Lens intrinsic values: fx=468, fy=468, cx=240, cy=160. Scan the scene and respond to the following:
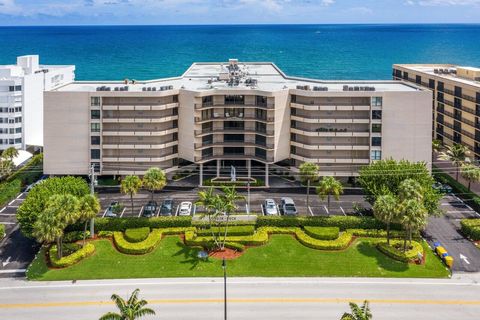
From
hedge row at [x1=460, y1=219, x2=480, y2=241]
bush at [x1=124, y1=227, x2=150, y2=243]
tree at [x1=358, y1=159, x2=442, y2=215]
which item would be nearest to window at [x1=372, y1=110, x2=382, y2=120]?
tree at [x1=358, y1=159, x2=442, y2=215]

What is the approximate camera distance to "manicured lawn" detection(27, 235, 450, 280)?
2068 inches

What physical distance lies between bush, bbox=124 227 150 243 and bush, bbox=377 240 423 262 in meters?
29.5

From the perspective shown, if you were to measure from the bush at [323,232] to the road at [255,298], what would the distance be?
8.69 metres

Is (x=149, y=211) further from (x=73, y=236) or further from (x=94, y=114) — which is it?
(x=94, y=114)

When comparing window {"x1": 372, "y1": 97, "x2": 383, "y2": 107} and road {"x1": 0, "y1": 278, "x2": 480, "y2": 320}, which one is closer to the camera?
road {"x1": 0, "y1": 278, "x2": 480, "y2": 320}

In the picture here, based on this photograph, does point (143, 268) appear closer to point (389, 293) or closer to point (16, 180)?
point (389, 293)

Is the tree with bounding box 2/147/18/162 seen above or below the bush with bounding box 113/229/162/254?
above

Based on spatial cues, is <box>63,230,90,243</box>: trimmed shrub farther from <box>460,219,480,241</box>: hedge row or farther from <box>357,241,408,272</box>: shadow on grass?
<box>460,219,480,241</box>: hedge row

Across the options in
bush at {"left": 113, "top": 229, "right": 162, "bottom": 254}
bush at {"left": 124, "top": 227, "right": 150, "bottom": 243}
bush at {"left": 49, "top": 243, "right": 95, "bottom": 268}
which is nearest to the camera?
bush at {"left": 49, "top": 243, "right": 95, "bottom": 268}

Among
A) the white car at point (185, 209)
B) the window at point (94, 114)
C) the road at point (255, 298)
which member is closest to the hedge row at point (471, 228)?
the road at point (255, 298)

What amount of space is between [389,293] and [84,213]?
116ft

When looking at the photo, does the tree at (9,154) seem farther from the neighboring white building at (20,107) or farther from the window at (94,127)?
the window at (94,127)

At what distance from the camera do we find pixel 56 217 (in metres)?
51.8

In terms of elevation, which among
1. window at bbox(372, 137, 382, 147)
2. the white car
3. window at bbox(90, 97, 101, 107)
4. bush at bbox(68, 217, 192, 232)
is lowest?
bush at bbox(68, 217, 192, 232)
